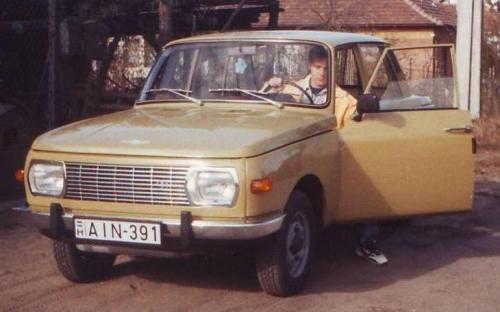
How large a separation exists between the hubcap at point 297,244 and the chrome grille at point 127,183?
2.87ft

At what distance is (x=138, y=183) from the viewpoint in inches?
218

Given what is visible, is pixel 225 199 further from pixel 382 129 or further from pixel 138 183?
pixel 382 129

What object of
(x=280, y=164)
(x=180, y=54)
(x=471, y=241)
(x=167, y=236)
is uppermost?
(x=180, y=54)

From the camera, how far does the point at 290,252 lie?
5.98 metres

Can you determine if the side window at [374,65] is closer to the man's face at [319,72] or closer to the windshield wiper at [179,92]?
the man's face at [319,72]

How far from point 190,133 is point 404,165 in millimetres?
1862

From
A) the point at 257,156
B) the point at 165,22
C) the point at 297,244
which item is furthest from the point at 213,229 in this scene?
the point at 165,22

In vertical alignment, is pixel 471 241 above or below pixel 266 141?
below

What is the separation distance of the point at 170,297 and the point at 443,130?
2.53m

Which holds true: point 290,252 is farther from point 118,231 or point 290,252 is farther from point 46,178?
point 46,178

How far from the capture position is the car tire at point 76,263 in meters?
6.23

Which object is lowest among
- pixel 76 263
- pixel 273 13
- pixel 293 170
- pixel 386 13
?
pixel 76 263

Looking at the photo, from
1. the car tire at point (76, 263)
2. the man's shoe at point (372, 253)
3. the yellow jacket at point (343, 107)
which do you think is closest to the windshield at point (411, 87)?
the yellow jacket at point (343, 107)

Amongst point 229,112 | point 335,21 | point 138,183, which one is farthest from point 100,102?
point 335,21
